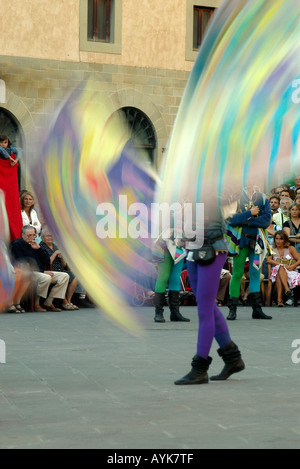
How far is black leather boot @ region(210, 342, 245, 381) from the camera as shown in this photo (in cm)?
776

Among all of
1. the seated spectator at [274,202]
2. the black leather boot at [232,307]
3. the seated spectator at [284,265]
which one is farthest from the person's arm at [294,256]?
the black leather boot at [232,307]

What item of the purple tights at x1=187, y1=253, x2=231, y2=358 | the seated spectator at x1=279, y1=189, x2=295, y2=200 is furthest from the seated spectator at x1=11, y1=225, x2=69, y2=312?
the purple tights at x1=187, y1=253, x2=231, y2=358

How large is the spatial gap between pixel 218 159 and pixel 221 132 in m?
0.12

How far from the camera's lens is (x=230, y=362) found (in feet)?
25.5

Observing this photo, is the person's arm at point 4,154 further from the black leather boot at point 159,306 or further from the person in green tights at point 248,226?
the person in green tights at point 248,226

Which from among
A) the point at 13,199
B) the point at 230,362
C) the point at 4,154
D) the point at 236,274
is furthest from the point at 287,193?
the point at 230,362

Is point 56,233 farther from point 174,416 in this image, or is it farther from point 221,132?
point 174,416

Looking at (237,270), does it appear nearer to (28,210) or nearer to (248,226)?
(248,226)

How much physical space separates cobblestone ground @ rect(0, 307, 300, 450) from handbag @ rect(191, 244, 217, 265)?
894mm

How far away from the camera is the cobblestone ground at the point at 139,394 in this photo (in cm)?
547

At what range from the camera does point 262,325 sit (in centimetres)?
1269

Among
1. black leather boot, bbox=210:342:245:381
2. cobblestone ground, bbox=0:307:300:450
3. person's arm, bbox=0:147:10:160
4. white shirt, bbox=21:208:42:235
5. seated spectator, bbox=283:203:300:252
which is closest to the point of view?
cobblestone ground, bbox=0:307:300:450

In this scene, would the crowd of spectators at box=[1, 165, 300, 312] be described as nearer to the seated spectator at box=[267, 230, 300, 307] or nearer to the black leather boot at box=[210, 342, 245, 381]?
the seated spectator at box=[267, 230, 300, 307]

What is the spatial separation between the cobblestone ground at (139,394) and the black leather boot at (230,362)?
83mm
